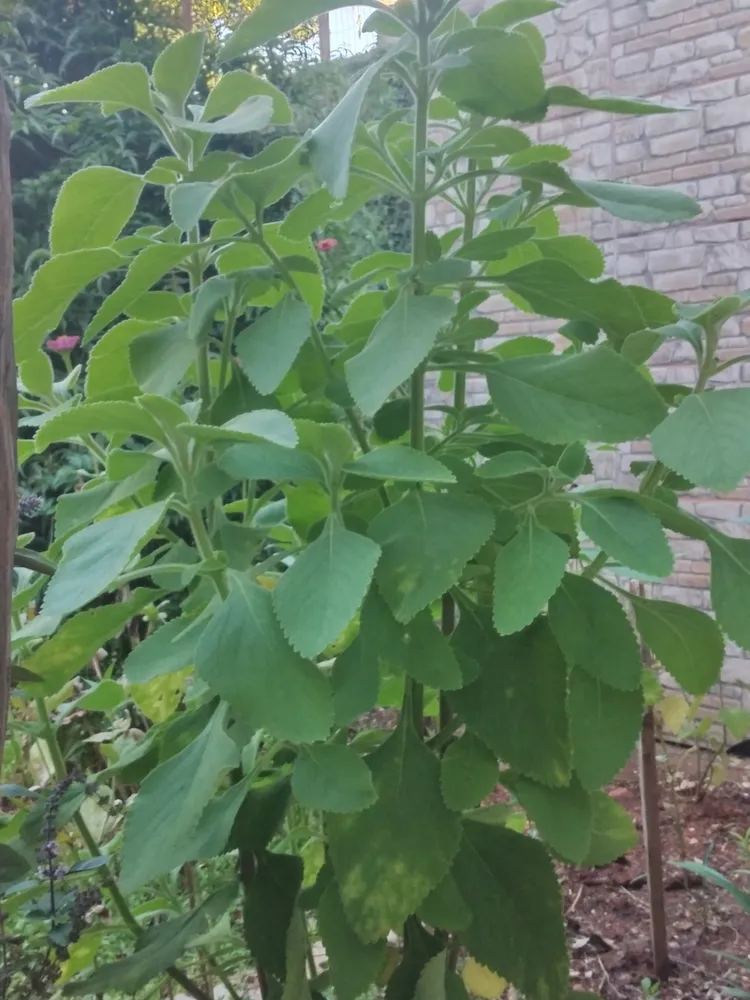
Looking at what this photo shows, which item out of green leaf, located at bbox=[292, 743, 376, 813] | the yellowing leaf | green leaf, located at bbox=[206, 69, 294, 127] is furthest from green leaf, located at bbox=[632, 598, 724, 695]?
green leaf, located at bbox=[206, 69, 294, 127]

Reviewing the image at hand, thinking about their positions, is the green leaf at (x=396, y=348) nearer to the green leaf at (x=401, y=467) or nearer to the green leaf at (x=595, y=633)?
the green leaf at (x=401, y=467)

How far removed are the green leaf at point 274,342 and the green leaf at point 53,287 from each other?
0.10 metres

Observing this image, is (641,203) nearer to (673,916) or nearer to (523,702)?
(523,702)

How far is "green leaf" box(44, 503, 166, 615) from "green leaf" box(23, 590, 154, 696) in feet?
0.34

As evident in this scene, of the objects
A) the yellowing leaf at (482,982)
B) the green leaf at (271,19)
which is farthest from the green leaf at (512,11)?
the yellowing leaf at (482,982)

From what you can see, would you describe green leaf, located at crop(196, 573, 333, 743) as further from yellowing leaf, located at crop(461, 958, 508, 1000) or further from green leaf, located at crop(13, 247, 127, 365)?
yellowing leaf, located at crop(461, 958, 508, 1000)

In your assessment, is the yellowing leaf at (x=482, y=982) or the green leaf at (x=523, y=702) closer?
the green leaf at (x=523, y=702)

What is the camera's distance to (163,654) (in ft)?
1.76

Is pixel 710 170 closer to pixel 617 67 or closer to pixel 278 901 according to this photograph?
pixel 617 67

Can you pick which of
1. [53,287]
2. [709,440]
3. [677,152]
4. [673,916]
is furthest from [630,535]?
[677,152]

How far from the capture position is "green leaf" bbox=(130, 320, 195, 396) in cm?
52

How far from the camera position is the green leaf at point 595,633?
0.49 meters

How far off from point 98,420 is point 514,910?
42cm

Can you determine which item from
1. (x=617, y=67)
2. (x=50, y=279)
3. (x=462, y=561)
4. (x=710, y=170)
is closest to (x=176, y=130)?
(x=50, y=279)
